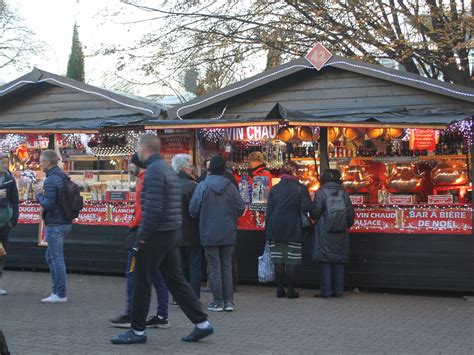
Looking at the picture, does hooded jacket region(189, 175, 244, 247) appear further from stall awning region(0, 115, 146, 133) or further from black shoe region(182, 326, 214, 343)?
stall awning region(0, 115, 146, 133)

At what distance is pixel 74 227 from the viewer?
1066cm

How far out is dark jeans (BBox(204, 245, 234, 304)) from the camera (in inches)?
299

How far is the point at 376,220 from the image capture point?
9008 millimetres

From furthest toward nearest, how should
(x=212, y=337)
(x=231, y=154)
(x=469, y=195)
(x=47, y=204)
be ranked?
1. (x=231, y=154)
2. (x=469, y=195)
3. (x=47, y=204)
4. (x=212, y=337)

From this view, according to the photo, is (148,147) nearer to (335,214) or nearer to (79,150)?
(335,214)

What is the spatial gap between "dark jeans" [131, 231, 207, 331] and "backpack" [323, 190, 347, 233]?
2.97 metres

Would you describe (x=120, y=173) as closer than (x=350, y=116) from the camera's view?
No

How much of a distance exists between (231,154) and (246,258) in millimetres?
2077

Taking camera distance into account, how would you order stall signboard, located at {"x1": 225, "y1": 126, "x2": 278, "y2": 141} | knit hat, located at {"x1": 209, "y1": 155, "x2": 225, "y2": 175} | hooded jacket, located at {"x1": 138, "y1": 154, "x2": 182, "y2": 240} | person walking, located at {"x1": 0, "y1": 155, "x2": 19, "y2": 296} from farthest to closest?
1. stall signboard, located at {"x1": 225, "y1": 126, "x2": 278, "y2": 141}
2. person walking, located at {"x1": 0, "y1": 155, "x2": 19, "y2": 296}
3. knit hat, located at {"x1": 209, "y1": 155, "x2": 225, "y2": 175}
4. hooded jacket, located at {"x1": 138, "y1": 154, "x2": 182, "y2": 240}

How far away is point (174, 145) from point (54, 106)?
2.61 meters

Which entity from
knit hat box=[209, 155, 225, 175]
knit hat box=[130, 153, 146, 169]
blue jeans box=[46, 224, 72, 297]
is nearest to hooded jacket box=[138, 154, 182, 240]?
knit hat box=[130, 153, 146, 169]

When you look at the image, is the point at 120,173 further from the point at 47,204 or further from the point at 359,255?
the point at 359,255

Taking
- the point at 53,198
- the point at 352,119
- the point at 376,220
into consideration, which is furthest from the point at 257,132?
the point at 53,198

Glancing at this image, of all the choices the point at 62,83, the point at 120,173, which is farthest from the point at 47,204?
the point at 62,83
